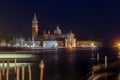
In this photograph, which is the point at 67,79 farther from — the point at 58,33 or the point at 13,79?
the point at 58,33

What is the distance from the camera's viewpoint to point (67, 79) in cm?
3591

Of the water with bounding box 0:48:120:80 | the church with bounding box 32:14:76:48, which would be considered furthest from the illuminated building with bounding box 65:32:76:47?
the water with bounding box 0:48:120:80

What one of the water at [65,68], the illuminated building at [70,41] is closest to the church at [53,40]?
the illuminated building at [70,41]

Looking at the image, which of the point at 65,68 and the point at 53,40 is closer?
the point at 65,68

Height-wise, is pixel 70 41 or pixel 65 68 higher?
pixel 70 41

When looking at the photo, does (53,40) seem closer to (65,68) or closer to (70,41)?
(70,41)

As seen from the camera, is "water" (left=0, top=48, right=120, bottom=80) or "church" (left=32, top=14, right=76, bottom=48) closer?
"water" (left=0, top=48, right=120, bottom=80)

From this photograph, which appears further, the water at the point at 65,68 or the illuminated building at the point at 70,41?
the illuminated building at the point at 70,41

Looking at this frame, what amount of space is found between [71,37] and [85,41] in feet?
45.3

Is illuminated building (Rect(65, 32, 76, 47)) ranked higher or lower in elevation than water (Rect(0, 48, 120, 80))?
higher

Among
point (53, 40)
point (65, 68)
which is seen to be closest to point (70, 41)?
point (53, 40)

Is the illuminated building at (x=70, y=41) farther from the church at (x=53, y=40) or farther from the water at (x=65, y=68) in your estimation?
the water at (x=65, y=68)

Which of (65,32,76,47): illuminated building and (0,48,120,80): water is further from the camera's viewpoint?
(65,32,76,47): illuminated building

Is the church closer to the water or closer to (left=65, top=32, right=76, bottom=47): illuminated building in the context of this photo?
(left=65, top=32, right=76, bottom=47): illuminated building
